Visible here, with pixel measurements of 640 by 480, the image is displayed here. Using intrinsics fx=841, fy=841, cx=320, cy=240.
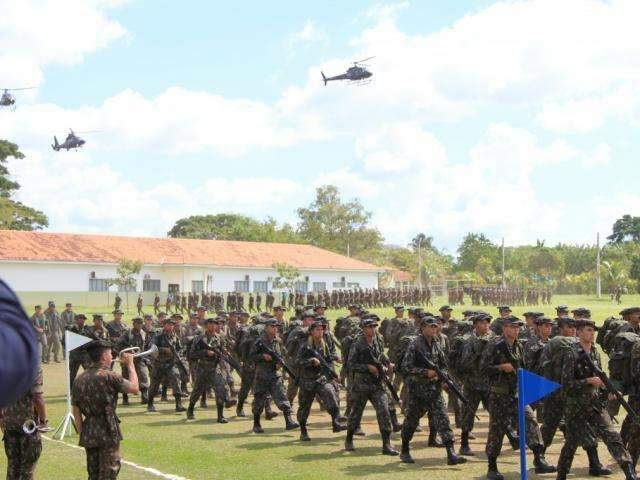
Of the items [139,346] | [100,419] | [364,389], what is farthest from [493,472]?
[139,346]

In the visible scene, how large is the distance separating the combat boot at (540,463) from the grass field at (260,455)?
0.48ft

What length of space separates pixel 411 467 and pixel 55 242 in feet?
149

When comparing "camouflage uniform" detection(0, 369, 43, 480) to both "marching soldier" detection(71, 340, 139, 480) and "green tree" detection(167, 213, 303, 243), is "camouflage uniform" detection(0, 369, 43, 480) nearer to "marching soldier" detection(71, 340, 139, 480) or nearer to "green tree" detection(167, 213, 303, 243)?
"marching soldier" detection(71, 340, 139, 480)

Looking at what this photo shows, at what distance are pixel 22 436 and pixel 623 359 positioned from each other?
6.66 m

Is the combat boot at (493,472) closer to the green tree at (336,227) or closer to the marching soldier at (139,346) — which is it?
the marching soldier at (139,346)

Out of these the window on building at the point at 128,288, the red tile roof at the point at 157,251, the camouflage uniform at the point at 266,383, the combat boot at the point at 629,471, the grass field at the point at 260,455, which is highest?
the red tile roof at the point at 157,251

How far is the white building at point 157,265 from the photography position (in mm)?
48781

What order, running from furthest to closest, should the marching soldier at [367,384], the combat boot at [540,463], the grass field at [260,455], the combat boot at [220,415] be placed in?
the combat boot at [220,415], the marching soldier at [367,384], the grass field at [260,455], the combat boot at [540,463]

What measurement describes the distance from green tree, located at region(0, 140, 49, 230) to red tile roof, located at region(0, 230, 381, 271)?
173 inches

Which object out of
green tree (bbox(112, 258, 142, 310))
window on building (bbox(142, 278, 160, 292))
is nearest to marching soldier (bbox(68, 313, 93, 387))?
green tree (bbox(112, 258, 142, 310))

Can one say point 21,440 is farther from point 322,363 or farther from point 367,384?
point 322,363

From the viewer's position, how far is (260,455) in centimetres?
1197

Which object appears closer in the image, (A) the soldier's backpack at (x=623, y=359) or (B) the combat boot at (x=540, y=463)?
(A) the soldier's backpack at (x=623, y=359)

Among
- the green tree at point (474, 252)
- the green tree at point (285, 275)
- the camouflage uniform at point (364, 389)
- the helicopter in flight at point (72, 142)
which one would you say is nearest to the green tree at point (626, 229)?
the green tree at point (474, 252)
